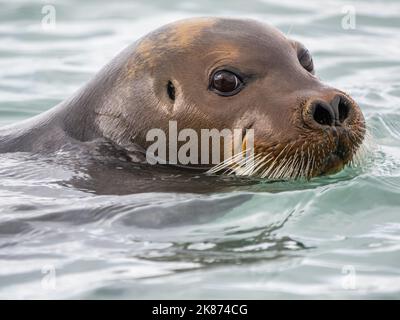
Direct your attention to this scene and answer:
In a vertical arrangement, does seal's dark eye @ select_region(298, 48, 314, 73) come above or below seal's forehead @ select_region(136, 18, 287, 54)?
below

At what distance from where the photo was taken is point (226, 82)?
757 centimetres

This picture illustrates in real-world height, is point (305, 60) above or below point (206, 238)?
above

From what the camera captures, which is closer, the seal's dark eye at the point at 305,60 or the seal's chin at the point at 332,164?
the seal's chin at the point at 332,164

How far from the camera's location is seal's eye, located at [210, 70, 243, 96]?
298 inches

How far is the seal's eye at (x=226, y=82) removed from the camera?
756cm

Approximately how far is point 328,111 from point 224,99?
29.8 inches
